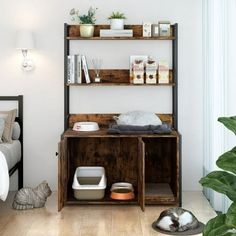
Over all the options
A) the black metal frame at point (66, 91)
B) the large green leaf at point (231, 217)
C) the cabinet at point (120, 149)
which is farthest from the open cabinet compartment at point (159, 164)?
the large green leaf at point (231, 217)

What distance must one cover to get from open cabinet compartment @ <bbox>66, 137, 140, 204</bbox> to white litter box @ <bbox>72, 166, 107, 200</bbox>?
189 millimetres

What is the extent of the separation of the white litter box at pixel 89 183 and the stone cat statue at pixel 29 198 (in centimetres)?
29

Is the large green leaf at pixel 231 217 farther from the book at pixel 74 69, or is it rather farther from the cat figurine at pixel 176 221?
the book at pixel 74 69

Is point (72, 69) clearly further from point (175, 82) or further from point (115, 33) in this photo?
point (175, 82)

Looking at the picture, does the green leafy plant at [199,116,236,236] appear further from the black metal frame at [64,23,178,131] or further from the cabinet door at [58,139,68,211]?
the black metal frame at [64,23,178,131]

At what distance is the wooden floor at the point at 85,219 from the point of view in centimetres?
366

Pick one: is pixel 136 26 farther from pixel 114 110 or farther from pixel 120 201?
pixel 120 201

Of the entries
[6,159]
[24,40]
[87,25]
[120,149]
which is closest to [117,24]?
[87,25]

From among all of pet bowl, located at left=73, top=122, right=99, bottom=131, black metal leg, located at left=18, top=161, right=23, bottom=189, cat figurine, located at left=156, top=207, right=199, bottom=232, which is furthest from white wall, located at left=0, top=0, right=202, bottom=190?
cat figurine, located at left=156, top=207, right=199, bottom=232

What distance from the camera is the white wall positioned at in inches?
193

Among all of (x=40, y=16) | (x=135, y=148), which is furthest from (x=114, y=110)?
(x=40, y=16)

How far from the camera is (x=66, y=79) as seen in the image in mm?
4785

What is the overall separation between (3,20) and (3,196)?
1.93m

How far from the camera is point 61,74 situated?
16.2 ft
